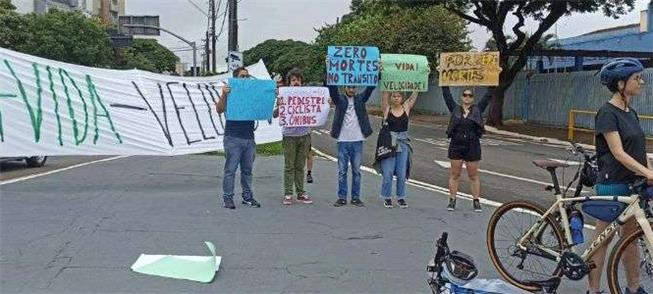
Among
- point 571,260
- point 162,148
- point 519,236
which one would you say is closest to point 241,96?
point 162,148

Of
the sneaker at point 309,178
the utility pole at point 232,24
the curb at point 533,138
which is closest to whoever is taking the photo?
the sneaker at point 309,178

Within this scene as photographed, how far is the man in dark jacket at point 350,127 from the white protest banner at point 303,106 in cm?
32

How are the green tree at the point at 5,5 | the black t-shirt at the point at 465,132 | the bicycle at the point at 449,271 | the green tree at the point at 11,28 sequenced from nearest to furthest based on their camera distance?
the bicycle at the point at 449,271 < the black t-shirt at the point at 465,132 < the green tree at the point at 11,28 < the green tree at the point at 5,5

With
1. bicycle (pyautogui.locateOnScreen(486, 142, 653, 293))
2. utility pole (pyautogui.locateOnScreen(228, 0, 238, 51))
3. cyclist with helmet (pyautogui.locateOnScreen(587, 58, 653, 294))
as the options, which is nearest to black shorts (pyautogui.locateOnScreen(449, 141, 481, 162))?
bicycle (pyautogui.locateOnScreen(486, 142, 653, 293))

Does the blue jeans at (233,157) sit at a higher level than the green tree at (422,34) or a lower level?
lower

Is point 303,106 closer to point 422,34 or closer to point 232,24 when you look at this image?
point 232,24

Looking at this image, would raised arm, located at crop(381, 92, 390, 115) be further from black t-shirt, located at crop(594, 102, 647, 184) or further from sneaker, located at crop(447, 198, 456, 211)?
black t-shirt, located at crop(594, 102, 647, 184)

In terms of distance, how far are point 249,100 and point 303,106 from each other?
79 cm

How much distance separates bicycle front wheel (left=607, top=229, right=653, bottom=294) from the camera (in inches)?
176

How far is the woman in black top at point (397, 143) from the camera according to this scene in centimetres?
856

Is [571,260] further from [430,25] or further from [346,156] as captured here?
[430,25]

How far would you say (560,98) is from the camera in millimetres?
29812

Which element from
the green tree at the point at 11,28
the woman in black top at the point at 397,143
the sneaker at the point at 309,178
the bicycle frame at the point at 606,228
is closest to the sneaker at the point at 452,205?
the woman in black top at the point at 397,143

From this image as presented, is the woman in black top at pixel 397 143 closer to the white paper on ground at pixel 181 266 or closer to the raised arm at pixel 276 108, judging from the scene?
the raised arm at pixel 276 108
